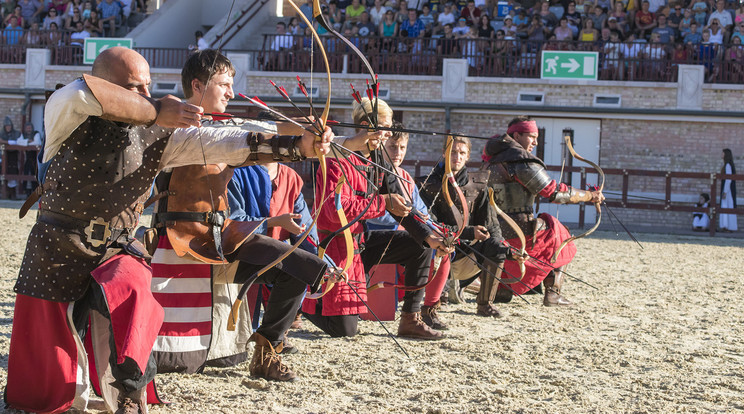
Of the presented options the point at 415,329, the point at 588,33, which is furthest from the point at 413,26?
the point at 415,329

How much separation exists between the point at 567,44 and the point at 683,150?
314 cm

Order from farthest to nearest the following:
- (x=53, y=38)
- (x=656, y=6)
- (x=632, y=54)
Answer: (x=53, y=38) → (x=656, y=6) → (x=632, y=54)

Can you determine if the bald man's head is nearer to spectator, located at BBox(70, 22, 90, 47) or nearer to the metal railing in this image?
the metal railing

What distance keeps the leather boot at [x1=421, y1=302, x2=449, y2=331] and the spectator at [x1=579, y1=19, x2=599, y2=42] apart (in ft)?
43.6

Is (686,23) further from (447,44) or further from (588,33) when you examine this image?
(447,44)

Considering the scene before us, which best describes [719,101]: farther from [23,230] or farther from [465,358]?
[465,358]

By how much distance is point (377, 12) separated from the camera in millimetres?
20188

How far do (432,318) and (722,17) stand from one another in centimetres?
1464

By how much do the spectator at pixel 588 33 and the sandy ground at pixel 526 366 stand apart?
11.0 m

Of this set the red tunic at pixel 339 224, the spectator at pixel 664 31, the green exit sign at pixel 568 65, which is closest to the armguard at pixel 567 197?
the red tunic at pixel 339 224

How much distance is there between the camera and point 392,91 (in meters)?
18.8

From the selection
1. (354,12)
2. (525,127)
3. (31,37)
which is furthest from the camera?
(31,37)

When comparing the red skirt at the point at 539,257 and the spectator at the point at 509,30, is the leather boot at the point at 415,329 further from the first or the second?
the spectator at the point at 509,30

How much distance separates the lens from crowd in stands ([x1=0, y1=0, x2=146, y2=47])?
2142cm
